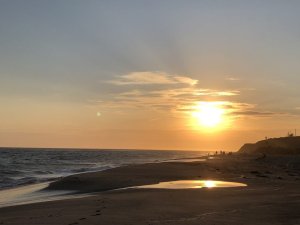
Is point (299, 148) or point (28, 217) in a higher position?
point (299, 148)

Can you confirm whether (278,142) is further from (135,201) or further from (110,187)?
(135,201)

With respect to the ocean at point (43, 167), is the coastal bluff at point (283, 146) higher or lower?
higher

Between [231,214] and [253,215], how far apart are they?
0.59 m

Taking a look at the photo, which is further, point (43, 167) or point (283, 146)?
point (283, 146)

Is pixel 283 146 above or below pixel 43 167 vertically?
above

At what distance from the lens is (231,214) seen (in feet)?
37.1

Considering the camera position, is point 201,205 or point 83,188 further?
point 83,188

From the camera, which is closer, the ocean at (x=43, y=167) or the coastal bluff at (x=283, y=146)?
the ocean at (x=43, y=167)

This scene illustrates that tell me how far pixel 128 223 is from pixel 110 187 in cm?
1306

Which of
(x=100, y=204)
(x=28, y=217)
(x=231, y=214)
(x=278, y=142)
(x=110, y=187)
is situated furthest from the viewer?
(x=278, y=142)

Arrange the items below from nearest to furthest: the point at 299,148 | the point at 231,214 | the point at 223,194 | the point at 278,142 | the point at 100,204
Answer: the point at 231,214
the point at 100,204
the point at 223,194
the point at 299,148
the point at 278,142

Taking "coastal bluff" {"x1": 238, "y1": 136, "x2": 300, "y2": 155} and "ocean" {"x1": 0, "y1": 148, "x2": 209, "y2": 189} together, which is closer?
"ocean" {"x1": 0, "y1": 148, "x2": 209, "y2": 189}

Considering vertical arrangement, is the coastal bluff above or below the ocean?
above

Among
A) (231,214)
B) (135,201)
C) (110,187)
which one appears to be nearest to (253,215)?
(231,214)
